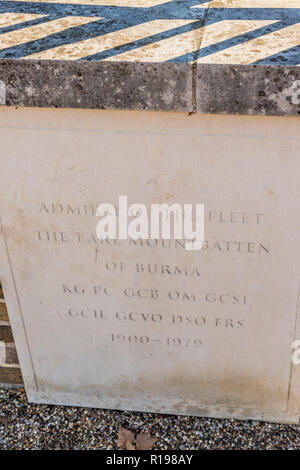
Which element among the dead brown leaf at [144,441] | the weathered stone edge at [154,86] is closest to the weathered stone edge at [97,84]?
the weathered stone edge at [154,86]

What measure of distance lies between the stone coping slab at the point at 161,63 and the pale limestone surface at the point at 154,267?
0.33ft

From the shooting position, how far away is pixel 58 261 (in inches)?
86.6

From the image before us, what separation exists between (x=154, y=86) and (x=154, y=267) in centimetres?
86

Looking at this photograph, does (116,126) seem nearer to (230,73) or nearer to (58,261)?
(230,73)

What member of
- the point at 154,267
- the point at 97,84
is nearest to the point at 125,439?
the point at 154,267

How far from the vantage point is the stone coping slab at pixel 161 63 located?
156 cm

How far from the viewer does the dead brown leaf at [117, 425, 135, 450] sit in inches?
98.1

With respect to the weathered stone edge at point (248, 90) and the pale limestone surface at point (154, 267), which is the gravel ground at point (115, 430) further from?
the weathered stone edge at point (248, 90)

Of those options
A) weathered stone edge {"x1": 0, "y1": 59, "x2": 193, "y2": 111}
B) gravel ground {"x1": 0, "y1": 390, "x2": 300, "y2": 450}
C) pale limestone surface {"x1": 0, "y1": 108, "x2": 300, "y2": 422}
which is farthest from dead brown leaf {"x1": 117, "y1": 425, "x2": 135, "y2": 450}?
weathered stone edge {"x1": 0, "y1": 59, "x2": 193, "y2": 111}

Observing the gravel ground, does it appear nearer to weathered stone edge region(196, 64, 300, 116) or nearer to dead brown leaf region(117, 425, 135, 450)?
dead brown leaf region(117, 425, 135, 450)

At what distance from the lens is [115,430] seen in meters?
2.59
